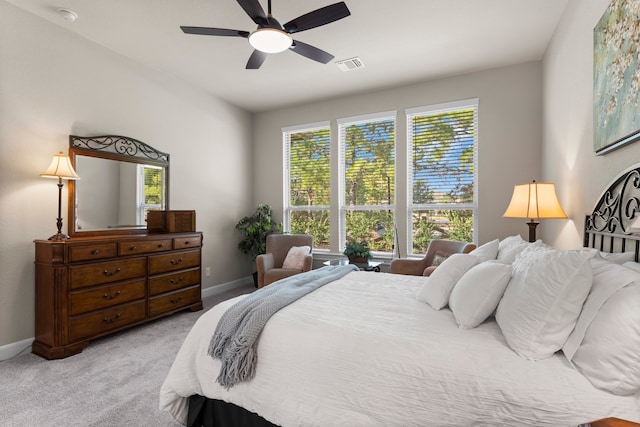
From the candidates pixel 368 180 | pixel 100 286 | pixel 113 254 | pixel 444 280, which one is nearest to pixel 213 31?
pixel 113 254

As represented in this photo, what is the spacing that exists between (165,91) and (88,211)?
1.78 m

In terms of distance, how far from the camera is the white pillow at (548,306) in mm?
1206

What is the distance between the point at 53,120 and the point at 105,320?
1.95 metres

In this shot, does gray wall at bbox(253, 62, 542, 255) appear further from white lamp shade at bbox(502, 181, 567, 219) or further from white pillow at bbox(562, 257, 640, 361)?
white pillow at bbox(562, 257, 640, 361)

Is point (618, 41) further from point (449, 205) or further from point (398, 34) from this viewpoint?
point (449, 205)

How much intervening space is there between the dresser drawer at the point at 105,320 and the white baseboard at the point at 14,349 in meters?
0.47

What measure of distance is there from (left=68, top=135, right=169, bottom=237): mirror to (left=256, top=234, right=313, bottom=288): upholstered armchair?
1.48 meters

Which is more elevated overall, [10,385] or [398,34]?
[398,34]

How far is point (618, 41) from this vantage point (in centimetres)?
165

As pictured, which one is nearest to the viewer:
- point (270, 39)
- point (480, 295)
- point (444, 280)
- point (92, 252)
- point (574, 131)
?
point (480, 295)

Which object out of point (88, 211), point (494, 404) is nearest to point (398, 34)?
point (494, 404)

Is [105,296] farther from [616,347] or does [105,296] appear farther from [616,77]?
[616,77]

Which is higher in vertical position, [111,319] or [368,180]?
[368,180]

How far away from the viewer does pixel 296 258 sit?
422cm
